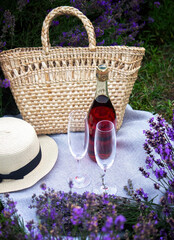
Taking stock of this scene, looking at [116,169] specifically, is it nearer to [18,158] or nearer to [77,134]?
[77,134]

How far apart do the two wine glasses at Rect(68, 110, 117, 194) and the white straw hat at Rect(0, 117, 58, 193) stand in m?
0.23

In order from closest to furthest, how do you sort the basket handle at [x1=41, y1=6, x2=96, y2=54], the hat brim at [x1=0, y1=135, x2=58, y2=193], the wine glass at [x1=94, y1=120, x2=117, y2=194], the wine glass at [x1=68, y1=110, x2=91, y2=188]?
the wine glass at [x1=94, y1=120, x2=117, y2=194], the wine glass at [x1=68, y1=110, x2=91, y2=188], the hat brim at [x1=0, y1=135, x2=58, y2=193], the basket handle at [x1=41, y1=6, x2=96, y2=54]

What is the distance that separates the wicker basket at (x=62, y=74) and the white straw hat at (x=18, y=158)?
0.27 metres

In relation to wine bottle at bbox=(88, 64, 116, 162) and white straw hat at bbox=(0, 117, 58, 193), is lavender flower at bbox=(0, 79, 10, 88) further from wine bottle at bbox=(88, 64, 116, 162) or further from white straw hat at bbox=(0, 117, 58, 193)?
wine bottle at bbox=(88, 64, 116, 162)

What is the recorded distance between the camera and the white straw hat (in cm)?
170

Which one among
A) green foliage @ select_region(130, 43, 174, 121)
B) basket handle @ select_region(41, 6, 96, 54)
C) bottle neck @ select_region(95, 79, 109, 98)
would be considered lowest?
green foliage @ select_region(130, 43, 174, 121)

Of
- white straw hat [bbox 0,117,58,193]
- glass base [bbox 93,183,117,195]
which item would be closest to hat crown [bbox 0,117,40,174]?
white straw hat [bbox 0,117,58,193]

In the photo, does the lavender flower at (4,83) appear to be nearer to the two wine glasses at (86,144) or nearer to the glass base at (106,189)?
the two wine glasses at (86,144)

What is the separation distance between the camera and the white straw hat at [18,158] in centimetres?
170

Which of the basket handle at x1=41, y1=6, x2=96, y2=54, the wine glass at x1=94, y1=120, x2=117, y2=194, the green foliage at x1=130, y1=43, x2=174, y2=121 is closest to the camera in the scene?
the wine glass at x1=94, y1=120, x2=117, y2=194

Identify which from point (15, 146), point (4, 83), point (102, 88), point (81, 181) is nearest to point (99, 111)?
point (102, 88)

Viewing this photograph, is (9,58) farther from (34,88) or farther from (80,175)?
(80,175)

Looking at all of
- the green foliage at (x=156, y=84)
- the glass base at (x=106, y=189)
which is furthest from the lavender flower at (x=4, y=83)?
the green foliage at (x=156, y=84)

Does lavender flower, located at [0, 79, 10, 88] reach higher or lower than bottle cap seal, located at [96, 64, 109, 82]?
lower
